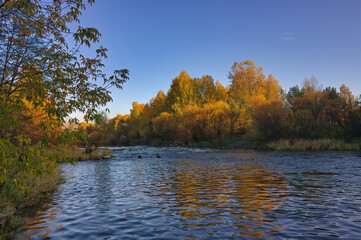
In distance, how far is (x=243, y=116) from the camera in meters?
60.2

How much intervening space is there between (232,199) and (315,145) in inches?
1256

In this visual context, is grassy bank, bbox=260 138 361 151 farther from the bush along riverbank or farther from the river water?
the bush along riverbank

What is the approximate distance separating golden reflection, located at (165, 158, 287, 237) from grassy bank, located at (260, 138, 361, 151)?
2470 cm

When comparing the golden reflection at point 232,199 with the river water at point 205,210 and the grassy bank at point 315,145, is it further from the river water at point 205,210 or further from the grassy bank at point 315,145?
the grassy bank at point 315,145

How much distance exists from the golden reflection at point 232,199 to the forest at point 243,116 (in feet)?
43.1

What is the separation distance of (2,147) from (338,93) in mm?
56437

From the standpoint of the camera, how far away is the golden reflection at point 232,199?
7.93m

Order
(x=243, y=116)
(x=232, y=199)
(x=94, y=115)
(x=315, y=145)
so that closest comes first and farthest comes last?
(x=94, y=115) → (x=232, y=199) → (x=315, y=145) → (x=243, y=116)

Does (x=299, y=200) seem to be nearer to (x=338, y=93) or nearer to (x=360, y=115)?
(x=360, y=115)

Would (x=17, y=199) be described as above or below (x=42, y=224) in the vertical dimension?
above

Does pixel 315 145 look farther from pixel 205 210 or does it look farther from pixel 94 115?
pixel 94 115

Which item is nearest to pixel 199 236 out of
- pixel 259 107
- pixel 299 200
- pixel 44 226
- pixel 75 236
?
pixel 75 236

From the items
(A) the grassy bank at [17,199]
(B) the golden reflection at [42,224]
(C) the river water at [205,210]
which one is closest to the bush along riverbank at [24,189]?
(A) the grassy bank at [17,199]

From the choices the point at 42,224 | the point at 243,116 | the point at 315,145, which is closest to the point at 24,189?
the point at 42,224
